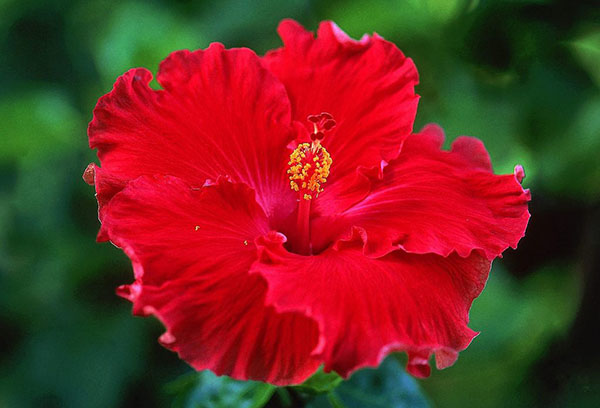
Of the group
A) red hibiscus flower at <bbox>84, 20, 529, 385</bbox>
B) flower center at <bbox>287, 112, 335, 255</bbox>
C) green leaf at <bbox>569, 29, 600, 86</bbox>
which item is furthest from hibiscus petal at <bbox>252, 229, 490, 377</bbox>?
green leaf at <bbox>569, 29, 600, 86</bbox>

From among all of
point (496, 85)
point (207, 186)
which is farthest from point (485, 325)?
point (207, 186)

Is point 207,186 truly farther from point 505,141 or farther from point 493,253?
point 505,141

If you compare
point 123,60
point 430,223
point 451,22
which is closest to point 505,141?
point 451,22

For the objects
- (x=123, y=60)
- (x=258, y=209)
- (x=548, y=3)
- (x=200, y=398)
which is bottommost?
(x=200, y=398)

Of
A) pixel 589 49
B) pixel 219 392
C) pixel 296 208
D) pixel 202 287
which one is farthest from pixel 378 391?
pixel 589 49

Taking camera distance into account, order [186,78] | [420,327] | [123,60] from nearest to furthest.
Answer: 1. [420,327]
2. [186,78]
3. [123,60]

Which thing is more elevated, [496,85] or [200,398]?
[496,85]

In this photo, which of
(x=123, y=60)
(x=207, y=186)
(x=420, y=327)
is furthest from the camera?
(x=123, y=60)

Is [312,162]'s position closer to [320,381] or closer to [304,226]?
[304,226]

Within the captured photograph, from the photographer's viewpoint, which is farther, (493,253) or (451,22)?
(451,22)
